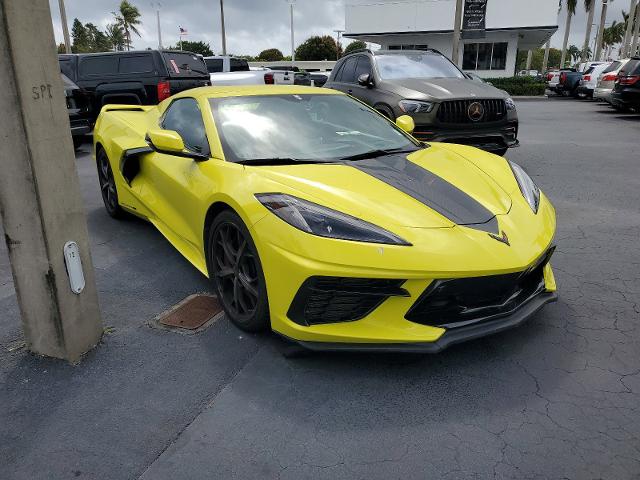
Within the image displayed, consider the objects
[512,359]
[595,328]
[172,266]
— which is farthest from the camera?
[172,266]

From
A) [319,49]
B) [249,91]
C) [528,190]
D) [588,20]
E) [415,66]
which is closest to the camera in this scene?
[528,190]

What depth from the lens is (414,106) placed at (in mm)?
6973

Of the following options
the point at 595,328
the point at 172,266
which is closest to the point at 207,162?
the point at 172,266

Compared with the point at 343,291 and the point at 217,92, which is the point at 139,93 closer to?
the point at 217,92

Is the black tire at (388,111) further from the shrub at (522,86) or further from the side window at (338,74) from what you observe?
the shrub at (522,86)

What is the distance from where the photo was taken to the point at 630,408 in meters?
2.33

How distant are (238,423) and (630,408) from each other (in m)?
1.71

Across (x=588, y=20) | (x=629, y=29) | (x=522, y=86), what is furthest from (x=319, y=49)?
(x=522, y=86)

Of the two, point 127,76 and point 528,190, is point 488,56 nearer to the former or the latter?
point 127,76

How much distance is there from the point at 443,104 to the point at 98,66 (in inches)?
295

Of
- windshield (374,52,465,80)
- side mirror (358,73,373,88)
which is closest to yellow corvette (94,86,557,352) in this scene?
side mirror (358,73,373,88)

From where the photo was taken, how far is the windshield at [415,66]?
7.89m

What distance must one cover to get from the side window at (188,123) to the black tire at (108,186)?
102 centimetres

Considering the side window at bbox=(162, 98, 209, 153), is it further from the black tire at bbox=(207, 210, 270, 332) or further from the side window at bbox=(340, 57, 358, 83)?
the side window at bbox=(340, 57, 358, 83)
